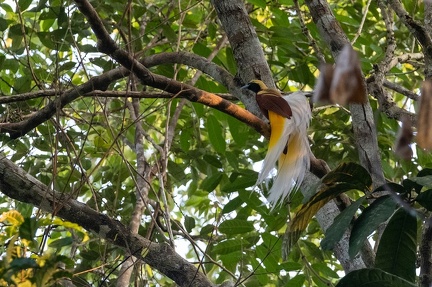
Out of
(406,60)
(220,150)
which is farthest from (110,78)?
(406,60)

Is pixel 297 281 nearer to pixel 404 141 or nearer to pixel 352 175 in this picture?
pixel 352 175

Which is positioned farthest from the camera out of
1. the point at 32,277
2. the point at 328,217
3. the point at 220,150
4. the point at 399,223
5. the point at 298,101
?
the point at 220,150

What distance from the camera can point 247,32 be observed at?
2.64m

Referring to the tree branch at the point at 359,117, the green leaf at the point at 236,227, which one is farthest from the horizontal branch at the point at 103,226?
the green leaf at the point at 236,227

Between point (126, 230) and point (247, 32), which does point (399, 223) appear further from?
point (247, 32)

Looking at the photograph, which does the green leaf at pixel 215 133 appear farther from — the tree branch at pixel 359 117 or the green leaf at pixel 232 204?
the tree branch at pixel 359 117

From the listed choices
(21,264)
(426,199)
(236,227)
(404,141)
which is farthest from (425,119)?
(236,227)

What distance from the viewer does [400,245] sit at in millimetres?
1521

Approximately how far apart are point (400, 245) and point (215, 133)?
1.77 meters

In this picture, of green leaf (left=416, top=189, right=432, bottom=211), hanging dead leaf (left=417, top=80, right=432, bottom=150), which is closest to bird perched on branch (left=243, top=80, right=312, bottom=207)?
green leaf (left=416, top=189, right=432, bottom=211)

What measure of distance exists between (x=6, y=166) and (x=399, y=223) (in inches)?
52.1

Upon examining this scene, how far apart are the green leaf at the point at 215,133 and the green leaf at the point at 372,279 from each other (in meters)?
1.85

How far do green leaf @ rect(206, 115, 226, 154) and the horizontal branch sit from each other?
1.03m

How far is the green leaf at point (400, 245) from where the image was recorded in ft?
4.95
